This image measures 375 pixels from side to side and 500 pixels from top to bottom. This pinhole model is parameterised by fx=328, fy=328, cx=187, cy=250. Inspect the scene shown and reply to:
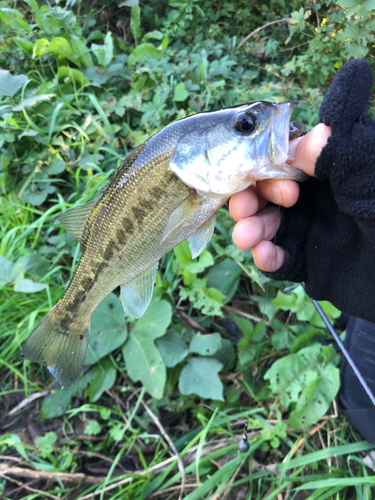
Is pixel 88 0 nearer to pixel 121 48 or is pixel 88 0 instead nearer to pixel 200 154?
pixel 121 48

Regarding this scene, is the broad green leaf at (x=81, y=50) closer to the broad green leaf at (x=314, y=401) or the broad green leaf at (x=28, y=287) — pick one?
the broad green leaf at (x=28, y=287)

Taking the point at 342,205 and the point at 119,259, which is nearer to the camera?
the point at 342,205

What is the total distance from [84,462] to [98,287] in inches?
55.7

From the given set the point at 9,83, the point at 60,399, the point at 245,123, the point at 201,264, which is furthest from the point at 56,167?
the point at 245,123

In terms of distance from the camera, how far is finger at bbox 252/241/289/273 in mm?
1542

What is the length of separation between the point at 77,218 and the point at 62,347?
0.75 meters

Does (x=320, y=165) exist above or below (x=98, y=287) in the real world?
above

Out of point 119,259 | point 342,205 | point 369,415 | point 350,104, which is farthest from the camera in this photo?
point 369,415

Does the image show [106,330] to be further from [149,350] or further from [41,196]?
[41,196]

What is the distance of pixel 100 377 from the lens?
2.38m

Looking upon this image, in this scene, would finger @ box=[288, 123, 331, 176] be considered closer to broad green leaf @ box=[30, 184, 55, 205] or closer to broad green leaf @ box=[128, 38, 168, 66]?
broad green leaf @ box=[30, 184, 55, 205]

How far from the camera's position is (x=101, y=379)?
2.37 metres

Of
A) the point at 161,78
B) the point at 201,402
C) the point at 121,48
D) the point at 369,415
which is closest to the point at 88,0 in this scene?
the point at 121,48

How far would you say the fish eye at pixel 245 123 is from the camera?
1285mm
